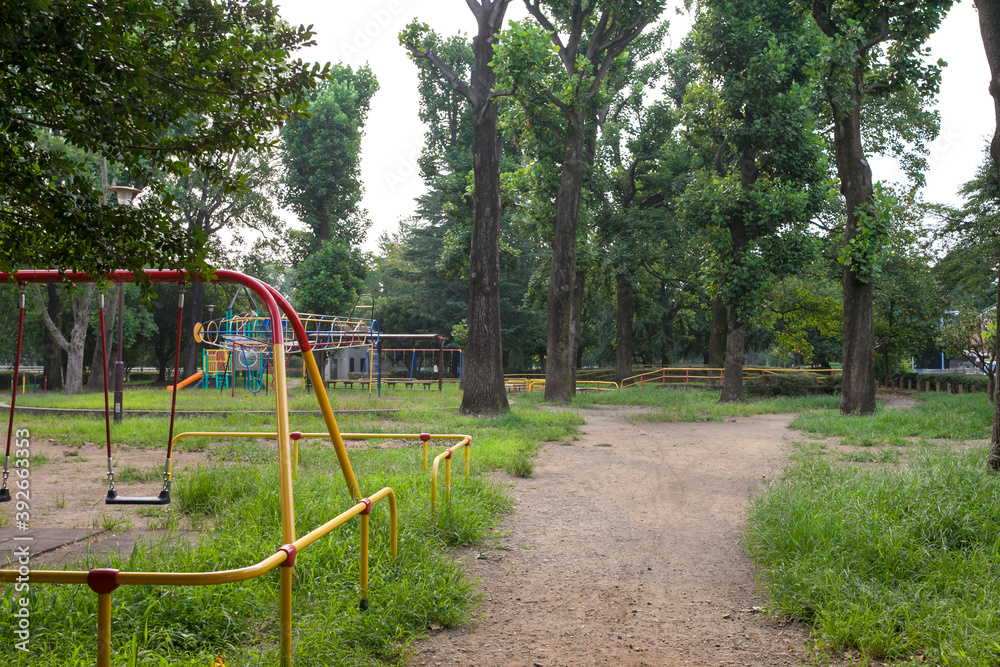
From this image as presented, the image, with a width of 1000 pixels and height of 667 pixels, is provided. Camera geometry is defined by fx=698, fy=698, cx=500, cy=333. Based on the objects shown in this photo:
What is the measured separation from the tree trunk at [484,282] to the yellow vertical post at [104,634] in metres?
12.5

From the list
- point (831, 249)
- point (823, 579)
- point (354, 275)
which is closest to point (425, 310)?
point (354, 275)

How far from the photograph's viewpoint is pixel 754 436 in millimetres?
12453

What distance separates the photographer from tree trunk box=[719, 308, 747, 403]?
1973 cm

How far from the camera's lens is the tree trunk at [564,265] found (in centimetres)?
1878

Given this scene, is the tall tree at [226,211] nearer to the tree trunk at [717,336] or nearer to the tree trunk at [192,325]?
the tree trunk at [192,325]

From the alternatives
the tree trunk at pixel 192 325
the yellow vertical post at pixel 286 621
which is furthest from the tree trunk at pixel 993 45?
the tree trunk at pixel 192 325

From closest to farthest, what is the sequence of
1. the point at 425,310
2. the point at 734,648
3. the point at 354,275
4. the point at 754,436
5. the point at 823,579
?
the point at 734,648 < the point at 823,579 < the point at 754,436 < the point at 354,275 < the point at 425,310

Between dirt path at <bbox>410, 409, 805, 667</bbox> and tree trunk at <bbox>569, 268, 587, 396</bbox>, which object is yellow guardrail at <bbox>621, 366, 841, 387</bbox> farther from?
dirt path at <bbox>410, 409, 805, 667</bbox>

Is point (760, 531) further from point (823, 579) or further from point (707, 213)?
point (707, 213)

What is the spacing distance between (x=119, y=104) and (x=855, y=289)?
15.3 meters

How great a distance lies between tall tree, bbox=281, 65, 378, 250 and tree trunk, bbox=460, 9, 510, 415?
20.2 meters

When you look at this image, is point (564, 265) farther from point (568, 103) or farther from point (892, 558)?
point (892, 558)

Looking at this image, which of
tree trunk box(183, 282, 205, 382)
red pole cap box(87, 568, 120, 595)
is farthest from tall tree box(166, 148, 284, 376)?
red pole cap box(87, 568, 120, 595)

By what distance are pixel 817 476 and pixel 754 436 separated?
5.61 metres
